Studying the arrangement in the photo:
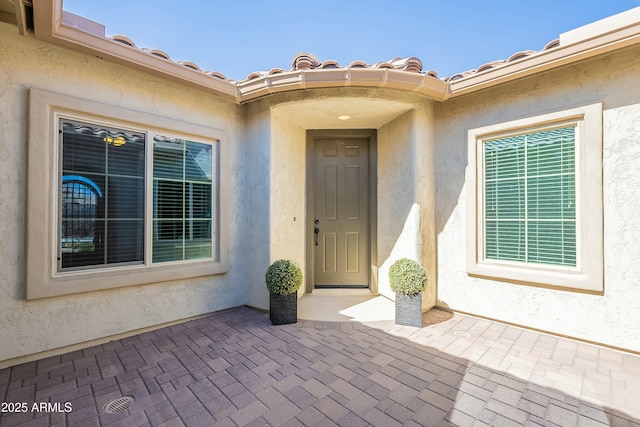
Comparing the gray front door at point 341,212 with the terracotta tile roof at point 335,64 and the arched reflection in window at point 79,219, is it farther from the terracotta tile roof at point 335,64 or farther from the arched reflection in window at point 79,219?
the arched reflection in window at point 79,219

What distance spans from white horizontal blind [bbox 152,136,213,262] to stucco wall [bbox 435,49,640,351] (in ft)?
12.1

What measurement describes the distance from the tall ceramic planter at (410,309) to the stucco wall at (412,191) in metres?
0.61

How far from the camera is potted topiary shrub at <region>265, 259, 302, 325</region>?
357 centimetres

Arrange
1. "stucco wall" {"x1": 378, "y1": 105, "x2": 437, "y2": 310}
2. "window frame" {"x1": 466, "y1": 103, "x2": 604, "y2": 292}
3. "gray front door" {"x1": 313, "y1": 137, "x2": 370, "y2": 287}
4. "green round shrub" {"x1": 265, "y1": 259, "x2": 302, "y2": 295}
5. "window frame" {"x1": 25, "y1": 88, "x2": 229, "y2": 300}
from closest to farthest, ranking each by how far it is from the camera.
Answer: "window frame" {"x1": 25, "y1": 88, "x2": 229, "y2": 300}, "window frame" {"x1": 466, "y1": 103, "x2": 604, "y2": 292}, "green round shrub" {"x1": 265, "y1": 259, "x2": 302, "y2": 295}, "stucco wall" {"x1": 378, "y1": 105, "x2": 437, "y2": 310}, "gray front door" {"x1": 313, "y1": 137, "x2": 370, "y2": 287}

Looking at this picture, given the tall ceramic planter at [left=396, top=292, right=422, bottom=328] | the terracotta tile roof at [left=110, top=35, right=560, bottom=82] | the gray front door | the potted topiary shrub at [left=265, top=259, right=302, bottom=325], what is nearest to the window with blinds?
the terracotta tile roof at [left=110, top=35, right=560, bottom=82]

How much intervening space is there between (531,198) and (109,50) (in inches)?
202

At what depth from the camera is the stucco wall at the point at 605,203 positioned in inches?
110

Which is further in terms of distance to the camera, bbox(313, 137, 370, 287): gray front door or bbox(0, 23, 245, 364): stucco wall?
bbox(313, 137, 370, 287): gray front door

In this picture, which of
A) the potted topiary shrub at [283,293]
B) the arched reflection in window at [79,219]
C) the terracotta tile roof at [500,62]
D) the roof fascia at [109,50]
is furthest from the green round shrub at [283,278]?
the terracotta tile roof at [500,62]

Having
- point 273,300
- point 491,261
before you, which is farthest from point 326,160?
point 491,261

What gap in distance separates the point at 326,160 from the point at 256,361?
358 cm

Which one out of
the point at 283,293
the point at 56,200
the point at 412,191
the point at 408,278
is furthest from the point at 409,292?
the point at 56,200

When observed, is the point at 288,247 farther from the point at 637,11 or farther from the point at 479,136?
the point at 637,11

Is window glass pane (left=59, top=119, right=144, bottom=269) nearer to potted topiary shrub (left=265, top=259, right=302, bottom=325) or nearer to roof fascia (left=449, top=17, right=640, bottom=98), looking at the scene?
potted topiary shrub (left=265, top=259, right=302, bottom=325)
